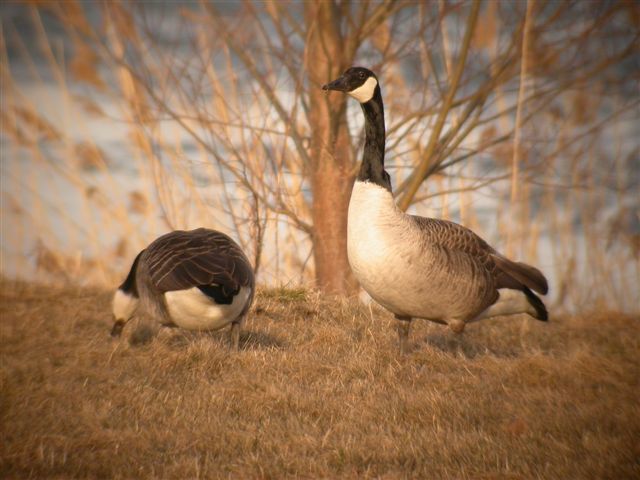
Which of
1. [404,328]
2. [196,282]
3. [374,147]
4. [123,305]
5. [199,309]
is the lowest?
[404,328]

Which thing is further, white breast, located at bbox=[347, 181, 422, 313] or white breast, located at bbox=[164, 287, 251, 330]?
white breast, located at bbox=[164, 287, 251, 330]

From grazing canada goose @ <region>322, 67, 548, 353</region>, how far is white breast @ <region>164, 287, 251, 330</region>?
95cm

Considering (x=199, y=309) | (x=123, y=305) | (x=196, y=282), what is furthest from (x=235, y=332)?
(x=123, y=305)

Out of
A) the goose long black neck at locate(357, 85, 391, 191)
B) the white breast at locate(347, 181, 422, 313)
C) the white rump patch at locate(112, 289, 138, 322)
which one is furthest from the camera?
the white rump patch at locate(112, 289, 138, 322)

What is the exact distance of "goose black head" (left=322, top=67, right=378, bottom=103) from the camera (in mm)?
5410

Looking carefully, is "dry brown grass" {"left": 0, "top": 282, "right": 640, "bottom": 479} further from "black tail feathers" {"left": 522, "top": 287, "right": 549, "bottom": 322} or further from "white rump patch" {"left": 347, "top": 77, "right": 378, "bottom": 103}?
"white rump patch" {"left": 347, "top": 77, "right": 378, "bottom": 103}

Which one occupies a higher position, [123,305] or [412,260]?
[412,260]

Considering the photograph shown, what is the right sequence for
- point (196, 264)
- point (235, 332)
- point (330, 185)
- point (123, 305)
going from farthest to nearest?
point (330, 185) < point (123, 305) < point (235, 332) < point (196, 264)

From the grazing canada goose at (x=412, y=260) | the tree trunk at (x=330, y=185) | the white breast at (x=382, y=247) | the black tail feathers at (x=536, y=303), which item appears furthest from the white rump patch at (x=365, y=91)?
the tree trunk at (x=330, y=185)

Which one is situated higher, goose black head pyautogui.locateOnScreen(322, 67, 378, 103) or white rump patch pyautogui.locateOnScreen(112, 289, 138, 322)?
goose black head pyautogui.locateOnScreen(322, 67, 378, 103)

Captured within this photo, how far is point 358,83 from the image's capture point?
18.0 ft

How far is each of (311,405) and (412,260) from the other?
4.57ft

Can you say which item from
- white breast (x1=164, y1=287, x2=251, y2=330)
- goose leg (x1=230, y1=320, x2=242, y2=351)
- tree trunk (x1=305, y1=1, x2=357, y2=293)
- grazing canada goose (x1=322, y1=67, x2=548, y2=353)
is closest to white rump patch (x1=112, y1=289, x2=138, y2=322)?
white breast (x1=164, y1=287, x2=251, y2=330)

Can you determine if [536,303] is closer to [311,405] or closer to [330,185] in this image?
A: [311,405]
